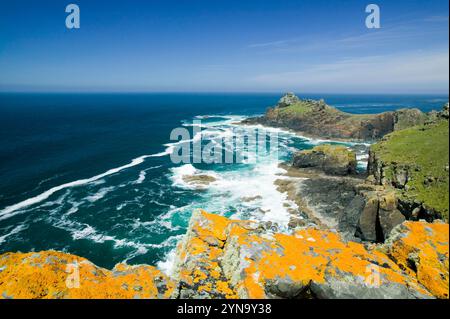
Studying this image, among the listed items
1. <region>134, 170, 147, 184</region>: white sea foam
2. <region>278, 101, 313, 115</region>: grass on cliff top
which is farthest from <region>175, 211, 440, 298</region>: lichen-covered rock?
<region>278, 101, 313, 115</region>: grass on cliff top

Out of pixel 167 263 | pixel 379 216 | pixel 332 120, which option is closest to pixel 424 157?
pixel 379 216

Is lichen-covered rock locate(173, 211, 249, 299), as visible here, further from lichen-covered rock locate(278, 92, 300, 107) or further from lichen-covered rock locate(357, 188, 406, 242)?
lichen-covered rock locate(278, 92, 300, 107)

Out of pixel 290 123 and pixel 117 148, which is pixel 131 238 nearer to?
pixel 117 148

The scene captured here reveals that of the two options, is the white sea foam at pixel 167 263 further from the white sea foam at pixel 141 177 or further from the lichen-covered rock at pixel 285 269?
the white sea foam at pixel 141 177

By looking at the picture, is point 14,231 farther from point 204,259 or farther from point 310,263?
point 310,263

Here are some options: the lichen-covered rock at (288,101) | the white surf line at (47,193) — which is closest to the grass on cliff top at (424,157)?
the white surf line at (47,193)
